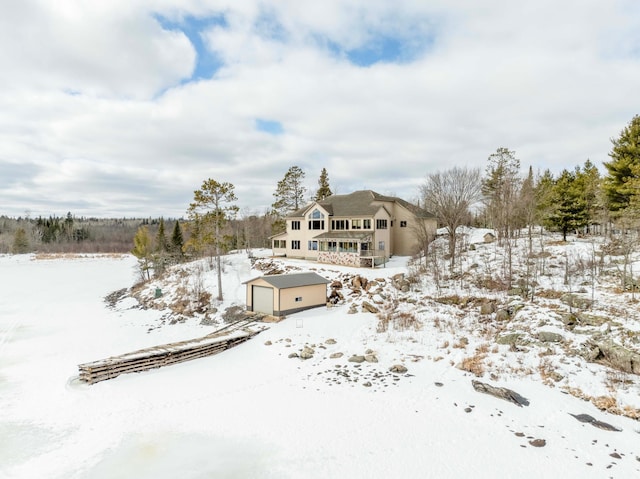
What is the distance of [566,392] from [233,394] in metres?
12.8

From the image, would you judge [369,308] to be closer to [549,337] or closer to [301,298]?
[301,298]

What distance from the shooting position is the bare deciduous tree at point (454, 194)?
101 ft

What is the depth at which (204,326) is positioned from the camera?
23.6 metres

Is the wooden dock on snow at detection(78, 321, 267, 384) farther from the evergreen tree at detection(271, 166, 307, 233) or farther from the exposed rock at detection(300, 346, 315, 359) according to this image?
the evergreen tree at detection(271, 166, 307, 233)

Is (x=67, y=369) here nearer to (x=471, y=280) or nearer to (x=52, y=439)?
(x=52, y=439)

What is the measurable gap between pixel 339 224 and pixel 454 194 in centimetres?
1289

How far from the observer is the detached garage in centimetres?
2338

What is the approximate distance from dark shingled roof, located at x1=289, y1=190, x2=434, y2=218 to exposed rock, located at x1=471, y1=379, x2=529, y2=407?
24174 mm

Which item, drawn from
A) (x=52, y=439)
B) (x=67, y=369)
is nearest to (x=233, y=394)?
(x=52, y=439)

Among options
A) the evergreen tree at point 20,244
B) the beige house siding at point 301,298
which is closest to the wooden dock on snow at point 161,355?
the beige house siding at point 301,298

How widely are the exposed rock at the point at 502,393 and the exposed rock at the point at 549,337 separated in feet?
16.6

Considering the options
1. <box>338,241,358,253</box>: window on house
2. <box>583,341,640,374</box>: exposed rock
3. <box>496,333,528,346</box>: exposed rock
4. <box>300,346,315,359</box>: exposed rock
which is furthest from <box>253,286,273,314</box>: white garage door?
<box>583,341,640,374</box>: exposed rock

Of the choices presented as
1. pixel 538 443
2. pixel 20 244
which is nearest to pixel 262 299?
pixel 538 443

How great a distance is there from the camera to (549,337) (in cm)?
1561
